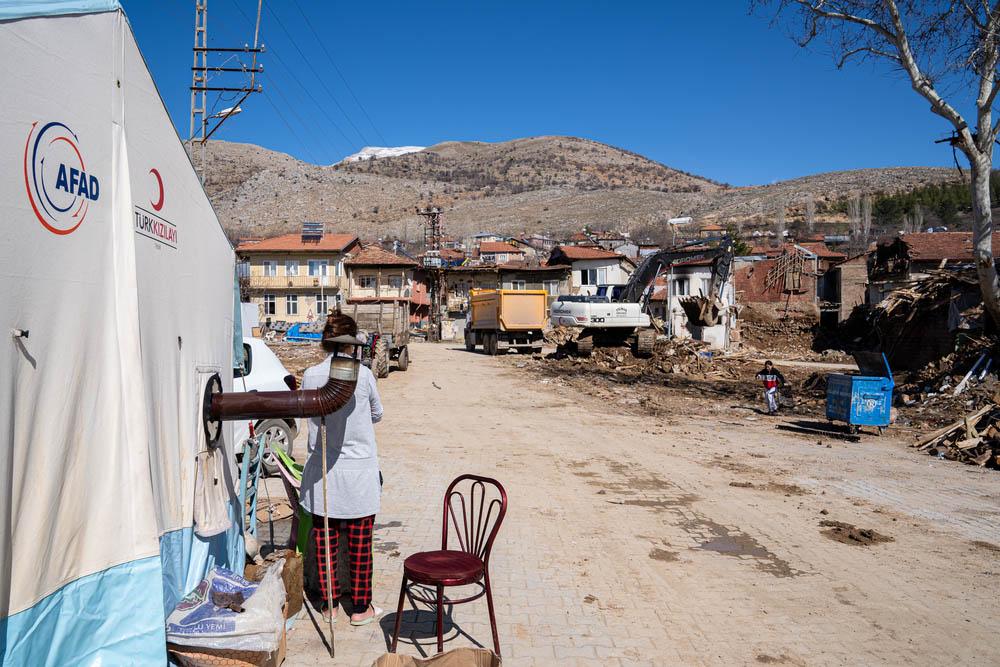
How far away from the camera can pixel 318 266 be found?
5378 cm

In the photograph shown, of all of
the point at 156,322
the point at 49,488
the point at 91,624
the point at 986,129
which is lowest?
the point at 91,624

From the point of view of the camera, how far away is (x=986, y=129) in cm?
1445

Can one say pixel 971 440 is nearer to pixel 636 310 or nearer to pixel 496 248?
pixel 636 310

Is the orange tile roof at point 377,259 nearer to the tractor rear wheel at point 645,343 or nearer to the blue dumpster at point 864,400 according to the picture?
the tractor rear wheel at point 645,343

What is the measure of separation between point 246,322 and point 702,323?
1602cm

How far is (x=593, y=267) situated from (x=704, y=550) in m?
48.4

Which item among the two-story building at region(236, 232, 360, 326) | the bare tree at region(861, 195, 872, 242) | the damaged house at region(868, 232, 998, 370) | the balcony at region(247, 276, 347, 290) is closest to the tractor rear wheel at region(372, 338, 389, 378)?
the damaged house at region(868, 232, 998, 370)

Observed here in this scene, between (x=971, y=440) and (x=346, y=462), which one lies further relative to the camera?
(x=971, y=440)

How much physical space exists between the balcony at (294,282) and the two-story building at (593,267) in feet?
58.4

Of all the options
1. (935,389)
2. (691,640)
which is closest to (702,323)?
(935,389)

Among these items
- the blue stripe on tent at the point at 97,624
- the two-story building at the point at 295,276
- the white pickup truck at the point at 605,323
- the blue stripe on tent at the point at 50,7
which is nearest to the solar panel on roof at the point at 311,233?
the two-story building at the point at 295,276

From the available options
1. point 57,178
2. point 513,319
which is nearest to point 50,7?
point 57,178

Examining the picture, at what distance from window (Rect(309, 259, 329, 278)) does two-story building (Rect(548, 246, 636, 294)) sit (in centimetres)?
1870

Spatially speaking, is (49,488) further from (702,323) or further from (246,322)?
(702,323)
